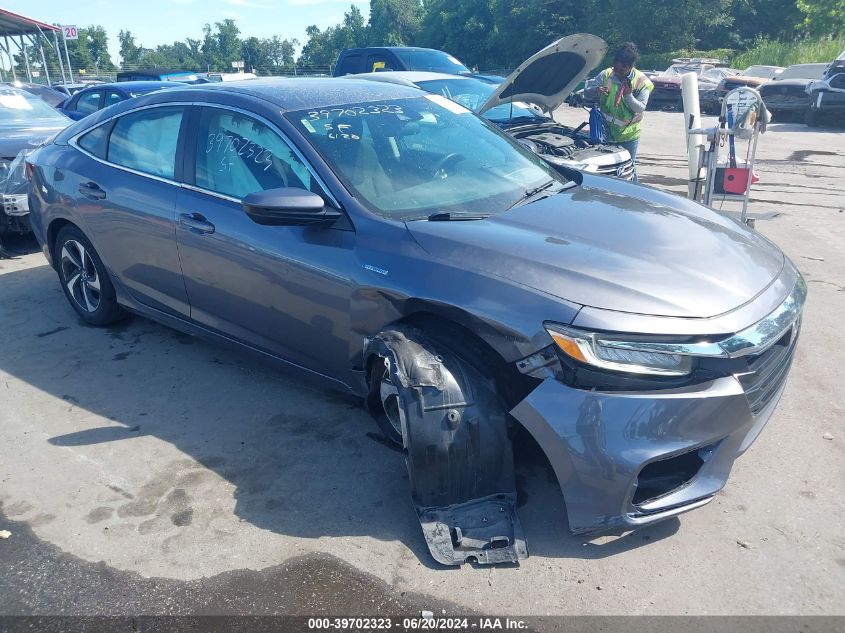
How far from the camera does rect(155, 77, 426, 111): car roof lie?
3801 millimetres

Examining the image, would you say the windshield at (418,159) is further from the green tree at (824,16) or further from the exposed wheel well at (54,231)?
the green tree at (824,16)

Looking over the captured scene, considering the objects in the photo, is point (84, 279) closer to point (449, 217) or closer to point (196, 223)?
point (196, 223)

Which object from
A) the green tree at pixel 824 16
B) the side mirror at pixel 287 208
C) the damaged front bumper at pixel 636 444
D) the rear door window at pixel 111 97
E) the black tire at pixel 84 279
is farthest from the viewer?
the green tree at pixel 824 16

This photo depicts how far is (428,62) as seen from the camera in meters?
11.2

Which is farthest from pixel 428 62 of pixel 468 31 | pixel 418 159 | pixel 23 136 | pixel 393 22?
pixel 393 22

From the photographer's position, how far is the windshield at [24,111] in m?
7.99

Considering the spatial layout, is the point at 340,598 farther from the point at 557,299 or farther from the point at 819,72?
the point at 819,72

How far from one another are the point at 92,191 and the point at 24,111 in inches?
188

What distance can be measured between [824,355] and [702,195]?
3523mm

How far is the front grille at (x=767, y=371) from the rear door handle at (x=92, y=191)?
390 centimetres

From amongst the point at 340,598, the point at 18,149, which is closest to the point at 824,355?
the point at 340,598

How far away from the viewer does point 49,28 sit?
26.2 metres

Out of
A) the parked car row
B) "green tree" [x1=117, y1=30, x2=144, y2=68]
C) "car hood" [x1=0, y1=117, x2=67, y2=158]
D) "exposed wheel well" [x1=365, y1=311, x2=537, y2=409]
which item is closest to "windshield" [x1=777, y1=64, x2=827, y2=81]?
the parked car row

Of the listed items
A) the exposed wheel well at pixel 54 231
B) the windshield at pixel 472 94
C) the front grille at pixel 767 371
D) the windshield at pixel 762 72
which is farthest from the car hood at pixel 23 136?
the windshield at pixel 762 72
